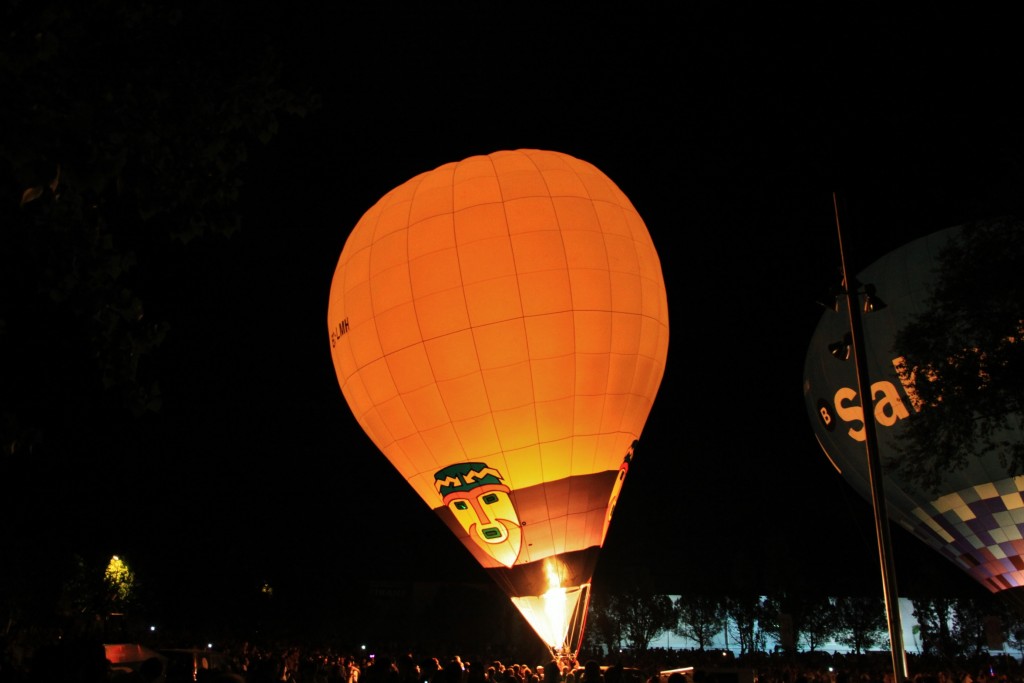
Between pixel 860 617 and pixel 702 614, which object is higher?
pixel 702 614

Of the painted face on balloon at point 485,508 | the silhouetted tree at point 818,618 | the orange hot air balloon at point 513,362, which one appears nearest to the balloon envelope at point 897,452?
the orange hot air balloon at point 513,362

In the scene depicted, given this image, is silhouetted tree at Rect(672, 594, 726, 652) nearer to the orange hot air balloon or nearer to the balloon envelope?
the balloon envelope

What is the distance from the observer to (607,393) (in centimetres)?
1433

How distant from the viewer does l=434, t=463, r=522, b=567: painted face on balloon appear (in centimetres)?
1377

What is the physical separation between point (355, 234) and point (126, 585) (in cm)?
3800

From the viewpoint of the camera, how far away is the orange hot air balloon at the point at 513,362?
1374 centimetres

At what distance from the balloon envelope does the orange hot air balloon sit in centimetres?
518

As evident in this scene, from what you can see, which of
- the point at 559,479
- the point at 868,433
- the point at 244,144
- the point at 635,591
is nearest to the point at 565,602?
the point at 559,479

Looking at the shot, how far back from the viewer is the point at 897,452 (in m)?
16.4

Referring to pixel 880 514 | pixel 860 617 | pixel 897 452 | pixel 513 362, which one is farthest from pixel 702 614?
pixel 880 514

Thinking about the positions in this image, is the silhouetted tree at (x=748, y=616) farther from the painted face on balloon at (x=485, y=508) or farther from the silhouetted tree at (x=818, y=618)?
the painted face on balloon at (x=485, y=508)

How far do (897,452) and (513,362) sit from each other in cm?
783

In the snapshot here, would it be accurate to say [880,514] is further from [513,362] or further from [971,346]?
[513,362]

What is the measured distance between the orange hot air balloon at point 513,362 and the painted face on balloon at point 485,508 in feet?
0.08
